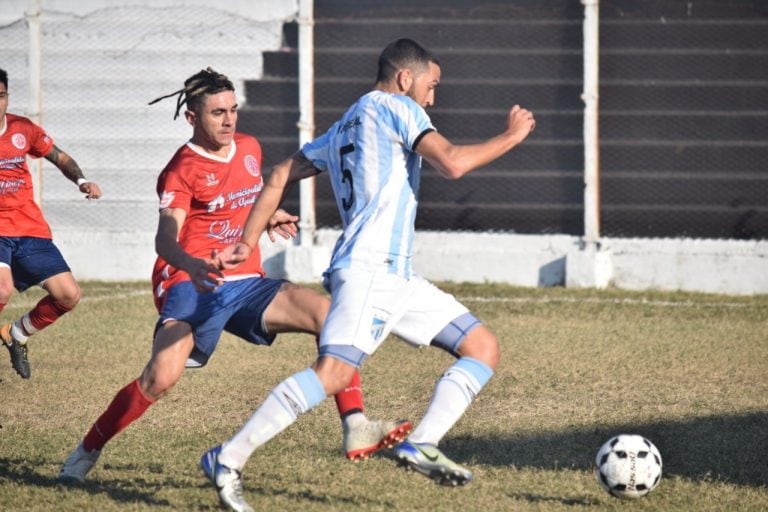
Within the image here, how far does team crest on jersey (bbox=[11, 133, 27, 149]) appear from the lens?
9969 millimetres

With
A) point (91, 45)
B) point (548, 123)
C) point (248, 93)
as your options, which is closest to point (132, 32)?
point (91, 45)

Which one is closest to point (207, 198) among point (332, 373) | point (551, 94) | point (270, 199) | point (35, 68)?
point (270, 199)

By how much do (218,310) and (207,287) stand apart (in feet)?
1.94

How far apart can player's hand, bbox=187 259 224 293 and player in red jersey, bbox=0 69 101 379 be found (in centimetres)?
368

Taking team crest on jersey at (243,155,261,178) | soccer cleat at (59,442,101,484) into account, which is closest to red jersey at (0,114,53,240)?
team crest on jersey at (243,155,261,178)

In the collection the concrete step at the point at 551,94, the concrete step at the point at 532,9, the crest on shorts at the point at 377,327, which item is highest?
the concrete step at the point at 532,9

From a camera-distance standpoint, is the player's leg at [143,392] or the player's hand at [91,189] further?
the player's hand at [91,189]

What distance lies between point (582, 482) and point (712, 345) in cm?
458

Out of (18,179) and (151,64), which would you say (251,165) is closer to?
(18,179)

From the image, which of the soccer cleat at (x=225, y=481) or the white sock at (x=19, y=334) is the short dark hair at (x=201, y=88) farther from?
the white sock at (x=19, y=334)

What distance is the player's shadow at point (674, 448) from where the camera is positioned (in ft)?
23.2

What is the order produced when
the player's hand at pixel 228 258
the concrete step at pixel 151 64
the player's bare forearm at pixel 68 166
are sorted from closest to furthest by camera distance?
the player's hand at pixel 228 258 < the player's bare forearm at pixel 68 166 < the concrete step at pixel 151 64

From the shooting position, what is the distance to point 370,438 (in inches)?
250

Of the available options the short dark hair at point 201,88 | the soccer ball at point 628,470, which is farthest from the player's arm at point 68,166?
the soccer ball at point 628,470
